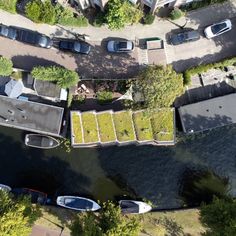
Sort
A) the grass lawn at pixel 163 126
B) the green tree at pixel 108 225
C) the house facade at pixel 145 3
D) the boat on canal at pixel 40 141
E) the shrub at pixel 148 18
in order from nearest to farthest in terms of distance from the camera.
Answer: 1. the green tree at pixel 108 225
2. the house facade at pixel 145 3
3. the shrub at pixel 148 18
4. the grass lawn at pixel 163 126
5. the boat on canal at pixel 40 141

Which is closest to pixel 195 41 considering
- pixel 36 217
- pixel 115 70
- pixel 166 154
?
pixel 115 70

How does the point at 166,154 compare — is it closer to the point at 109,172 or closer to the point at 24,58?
the point at 109,172

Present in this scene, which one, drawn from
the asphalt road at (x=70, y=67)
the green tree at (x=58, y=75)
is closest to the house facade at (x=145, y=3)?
the asphalt road at (x=70, y=67)

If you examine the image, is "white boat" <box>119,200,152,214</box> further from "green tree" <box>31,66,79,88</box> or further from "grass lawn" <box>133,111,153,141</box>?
"green tree" <box>31,66,79,88</box>

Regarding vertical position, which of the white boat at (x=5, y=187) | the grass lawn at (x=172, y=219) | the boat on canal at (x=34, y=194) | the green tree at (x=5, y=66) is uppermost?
the green tree at (x=5, y=66)

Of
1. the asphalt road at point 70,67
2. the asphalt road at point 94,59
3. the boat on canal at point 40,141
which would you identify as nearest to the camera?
the asphalt road at point 94,59

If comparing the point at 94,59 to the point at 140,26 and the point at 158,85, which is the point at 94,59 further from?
the point at 158,85

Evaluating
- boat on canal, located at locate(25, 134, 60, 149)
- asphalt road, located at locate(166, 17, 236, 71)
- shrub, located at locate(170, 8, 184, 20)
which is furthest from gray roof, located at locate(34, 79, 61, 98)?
shrub, located at locate(170, 8, 184, 20)

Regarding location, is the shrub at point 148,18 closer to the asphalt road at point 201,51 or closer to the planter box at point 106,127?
the asphalt road at point 201,51

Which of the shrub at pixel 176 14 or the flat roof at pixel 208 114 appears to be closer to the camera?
the shrub at pixel 176 14
